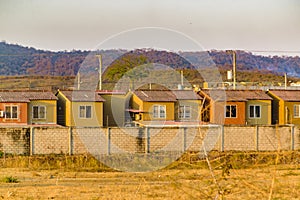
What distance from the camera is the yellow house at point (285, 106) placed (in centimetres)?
3803

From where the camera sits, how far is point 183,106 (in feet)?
119

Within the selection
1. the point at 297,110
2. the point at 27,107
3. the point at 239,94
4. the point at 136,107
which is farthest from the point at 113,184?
the point at 297,110

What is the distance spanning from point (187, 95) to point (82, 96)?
21.0 ft

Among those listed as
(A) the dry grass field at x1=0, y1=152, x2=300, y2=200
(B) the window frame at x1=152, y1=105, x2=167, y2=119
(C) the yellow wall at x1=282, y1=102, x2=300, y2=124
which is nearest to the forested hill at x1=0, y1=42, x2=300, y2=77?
(B) the window frame at x1=152, y1=105, x2=167, y2=119

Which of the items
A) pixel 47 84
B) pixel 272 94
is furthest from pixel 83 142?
pixel 47 84

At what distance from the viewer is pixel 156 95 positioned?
121 ft

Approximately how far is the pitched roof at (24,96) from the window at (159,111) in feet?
19.6

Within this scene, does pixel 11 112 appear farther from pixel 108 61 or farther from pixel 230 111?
pixel 108 61

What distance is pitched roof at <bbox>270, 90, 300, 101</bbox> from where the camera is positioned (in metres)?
38.5

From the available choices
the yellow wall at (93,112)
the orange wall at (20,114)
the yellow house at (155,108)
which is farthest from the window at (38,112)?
the yellow house at (155,108)

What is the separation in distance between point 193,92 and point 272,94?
17.7ft

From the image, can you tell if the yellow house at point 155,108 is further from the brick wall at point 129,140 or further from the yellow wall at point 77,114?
the brick wall at point 129,140

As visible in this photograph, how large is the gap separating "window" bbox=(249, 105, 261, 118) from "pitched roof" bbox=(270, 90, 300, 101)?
2.05 meters

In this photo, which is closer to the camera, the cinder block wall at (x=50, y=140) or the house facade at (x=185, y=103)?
the cinder block wall at (x=50, y=140)
